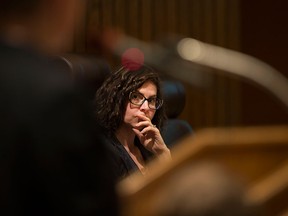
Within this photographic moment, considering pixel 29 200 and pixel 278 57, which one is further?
pixel 278 57

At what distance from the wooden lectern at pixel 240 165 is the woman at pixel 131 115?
6.52 ft

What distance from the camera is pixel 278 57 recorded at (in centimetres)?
552

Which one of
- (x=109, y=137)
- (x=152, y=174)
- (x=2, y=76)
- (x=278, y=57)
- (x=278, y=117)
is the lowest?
(x=278, y=117)

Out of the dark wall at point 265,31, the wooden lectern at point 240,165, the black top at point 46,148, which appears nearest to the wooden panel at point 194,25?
the dark wall at point 265,31

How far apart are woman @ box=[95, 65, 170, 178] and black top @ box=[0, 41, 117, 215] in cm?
226

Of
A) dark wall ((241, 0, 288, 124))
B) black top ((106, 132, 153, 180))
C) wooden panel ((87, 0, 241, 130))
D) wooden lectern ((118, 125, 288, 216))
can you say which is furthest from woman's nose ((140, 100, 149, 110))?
dark wall ((241, 0, 288, 124))

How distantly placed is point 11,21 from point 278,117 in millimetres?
4580

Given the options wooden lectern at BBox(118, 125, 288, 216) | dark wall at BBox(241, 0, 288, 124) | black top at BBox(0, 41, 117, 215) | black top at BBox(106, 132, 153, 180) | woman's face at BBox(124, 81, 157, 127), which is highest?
black top at BBox(0, 41, 117, 215)

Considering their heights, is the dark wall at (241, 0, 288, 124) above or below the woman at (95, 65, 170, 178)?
below

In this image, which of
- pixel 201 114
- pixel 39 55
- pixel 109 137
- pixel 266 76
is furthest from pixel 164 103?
pixel 39 55

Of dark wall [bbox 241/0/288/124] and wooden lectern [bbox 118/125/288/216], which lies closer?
wooden lectern [bbox 118/125/288/216]

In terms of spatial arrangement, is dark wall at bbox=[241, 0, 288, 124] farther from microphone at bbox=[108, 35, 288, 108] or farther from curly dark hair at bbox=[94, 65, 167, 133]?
microphone at bbox=[108, 35, 288, 108]

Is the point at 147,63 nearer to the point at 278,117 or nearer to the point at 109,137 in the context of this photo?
the point at 109,137

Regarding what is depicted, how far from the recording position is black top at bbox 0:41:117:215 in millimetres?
968
